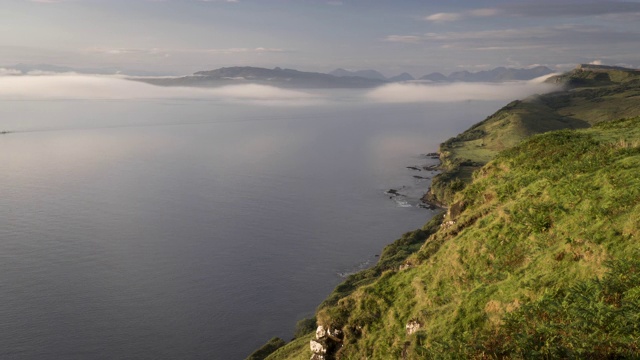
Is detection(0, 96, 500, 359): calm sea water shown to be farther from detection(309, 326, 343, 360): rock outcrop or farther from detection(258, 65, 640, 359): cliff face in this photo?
detection(258, 65, 640, 359): cliff face

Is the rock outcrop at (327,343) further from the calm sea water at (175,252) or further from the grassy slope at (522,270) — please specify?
the calm sea water at (175,252)

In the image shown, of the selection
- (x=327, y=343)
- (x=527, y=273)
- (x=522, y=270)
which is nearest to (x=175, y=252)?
(x=327, y=343)

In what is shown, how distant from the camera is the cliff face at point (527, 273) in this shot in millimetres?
16703

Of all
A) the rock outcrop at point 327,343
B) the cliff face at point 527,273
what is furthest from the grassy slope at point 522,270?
the rock outcrop at point 327,343

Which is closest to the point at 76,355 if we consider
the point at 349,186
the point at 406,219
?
the point at 406,219

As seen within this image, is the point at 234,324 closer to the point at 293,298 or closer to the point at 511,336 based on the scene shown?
the point at 293,298

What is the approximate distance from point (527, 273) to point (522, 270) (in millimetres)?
722

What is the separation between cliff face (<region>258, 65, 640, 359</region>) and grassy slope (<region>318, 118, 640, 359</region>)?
54 mm

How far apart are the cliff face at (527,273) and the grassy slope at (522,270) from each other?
0.05 meters

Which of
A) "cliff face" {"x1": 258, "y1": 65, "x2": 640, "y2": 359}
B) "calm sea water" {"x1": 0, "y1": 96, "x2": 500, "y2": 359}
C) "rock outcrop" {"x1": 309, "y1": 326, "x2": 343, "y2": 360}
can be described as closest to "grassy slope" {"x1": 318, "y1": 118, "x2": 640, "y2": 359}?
"cliff face" {"x1": 258, "y1": 65, "x2": 640, "y2": 359}

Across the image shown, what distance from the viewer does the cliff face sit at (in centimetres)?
1670

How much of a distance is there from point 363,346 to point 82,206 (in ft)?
396

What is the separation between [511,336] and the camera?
17344mm

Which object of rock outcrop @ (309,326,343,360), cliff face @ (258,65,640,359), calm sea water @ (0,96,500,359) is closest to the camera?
cliff face @ (258,65,640,359)
